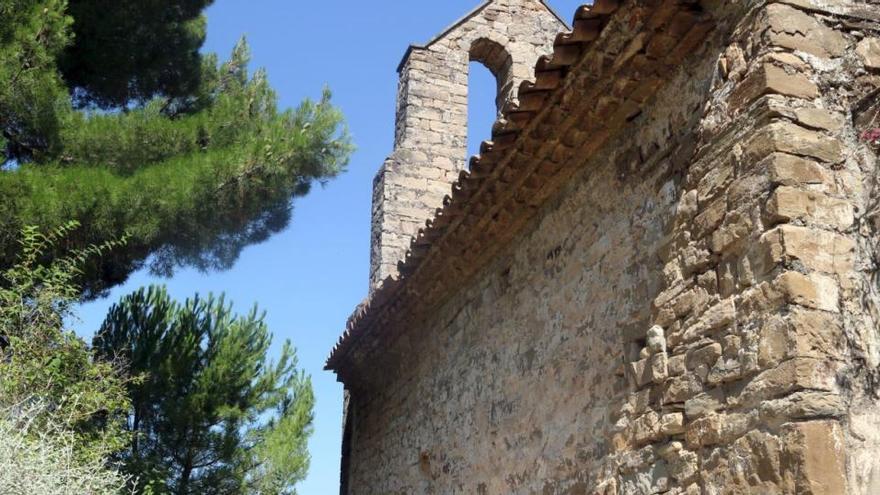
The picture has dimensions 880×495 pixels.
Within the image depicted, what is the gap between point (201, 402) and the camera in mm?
10211

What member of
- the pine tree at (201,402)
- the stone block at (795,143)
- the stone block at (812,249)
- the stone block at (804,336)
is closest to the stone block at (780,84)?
the stone block at (795,143)

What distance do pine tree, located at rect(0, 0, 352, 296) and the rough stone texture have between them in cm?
144

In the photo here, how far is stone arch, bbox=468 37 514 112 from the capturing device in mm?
9367

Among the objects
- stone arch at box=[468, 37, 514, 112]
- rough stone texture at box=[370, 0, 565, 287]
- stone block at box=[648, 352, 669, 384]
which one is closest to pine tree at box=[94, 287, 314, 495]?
rough stone texture at box=[370, 0, 565, 287]

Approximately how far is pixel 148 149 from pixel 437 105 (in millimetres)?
3690

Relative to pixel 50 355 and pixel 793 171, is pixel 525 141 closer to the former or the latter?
pixel 793 171

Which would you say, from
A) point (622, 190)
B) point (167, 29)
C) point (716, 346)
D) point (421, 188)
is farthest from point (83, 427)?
point (716, 346)

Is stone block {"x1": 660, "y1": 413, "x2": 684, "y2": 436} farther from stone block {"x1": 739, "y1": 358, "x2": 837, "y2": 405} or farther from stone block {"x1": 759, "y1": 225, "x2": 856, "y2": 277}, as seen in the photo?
stone block {"x1": 759, "y1": 225, "x2": 856, "y2": 277}

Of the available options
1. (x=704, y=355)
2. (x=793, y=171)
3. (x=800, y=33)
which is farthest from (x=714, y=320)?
(x=800, y=33)

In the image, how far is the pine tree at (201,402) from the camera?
991cm

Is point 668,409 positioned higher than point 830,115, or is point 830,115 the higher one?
point 830,115

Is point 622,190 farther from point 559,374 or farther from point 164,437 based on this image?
point 164,437

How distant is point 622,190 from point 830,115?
3.79ft

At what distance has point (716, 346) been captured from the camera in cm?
303
